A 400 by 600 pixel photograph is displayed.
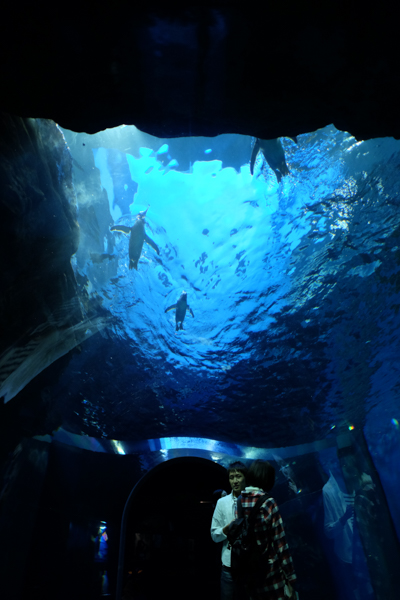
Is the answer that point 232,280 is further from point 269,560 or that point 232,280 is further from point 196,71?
point 269,560

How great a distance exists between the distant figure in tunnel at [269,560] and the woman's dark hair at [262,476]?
0.53ft

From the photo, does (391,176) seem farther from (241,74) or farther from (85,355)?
(85,355)

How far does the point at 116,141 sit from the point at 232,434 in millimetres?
15641

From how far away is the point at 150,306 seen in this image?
422 inches

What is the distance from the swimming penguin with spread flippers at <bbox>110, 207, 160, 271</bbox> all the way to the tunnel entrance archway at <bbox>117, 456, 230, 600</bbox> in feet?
22.0

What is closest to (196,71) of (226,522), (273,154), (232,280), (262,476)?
(273,154)

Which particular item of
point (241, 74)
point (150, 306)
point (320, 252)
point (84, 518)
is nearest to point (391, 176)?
point (320, 252)

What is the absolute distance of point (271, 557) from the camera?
10.3ft

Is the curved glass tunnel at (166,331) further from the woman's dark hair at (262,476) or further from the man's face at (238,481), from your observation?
the woman's dark hair at (262,476)

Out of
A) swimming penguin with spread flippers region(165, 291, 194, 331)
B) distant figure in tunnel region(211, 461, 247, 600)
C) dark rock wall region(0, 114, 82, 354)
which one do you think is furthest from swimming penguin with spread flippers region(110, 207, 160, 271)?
distant figure in tunnel region(211, 461, 247, 600)

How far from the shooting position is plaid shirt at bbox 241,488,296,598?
304 cm

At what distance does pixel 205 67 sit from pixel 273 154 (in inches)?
146

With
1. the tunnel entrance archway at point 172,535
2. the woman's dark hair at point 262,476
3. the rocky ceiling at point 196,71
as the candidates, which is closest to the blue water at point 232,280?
the rocky ceiling at point 196,71

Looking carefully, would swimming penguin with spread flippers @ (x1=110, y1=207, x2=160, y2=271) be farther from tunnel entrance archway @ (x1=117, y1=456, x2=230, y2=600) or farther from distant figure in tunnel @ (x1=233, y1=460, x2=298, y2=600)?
distant figure in tunnel @ (x1=233, y1=460, x2=298, y2=600)
